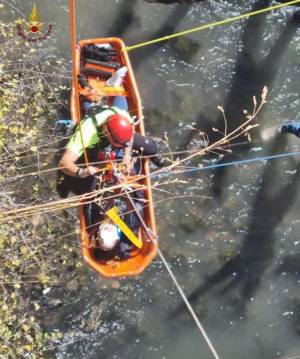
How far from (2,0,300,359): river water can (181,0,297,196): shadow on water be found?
0.02 m

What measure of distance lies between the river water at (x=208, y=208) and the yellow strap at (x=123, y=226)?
3.57ft

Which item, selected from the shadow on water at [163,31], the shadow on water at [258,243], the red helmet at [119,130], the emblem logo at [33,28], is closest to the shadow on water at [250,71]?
the shadow on water at [258,243]

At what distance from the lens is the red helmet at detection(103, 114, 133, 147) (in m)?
5.46

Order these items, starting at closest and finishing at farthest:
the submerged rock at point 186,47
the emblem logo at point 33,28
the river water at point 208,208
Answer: the river water at point 208,208, the emblem logo at point 33,28, the submerged rock at point 186,47

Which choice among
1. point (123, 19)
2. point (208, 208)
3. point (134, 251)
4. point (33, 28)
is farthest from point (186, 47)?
point (134, 251)

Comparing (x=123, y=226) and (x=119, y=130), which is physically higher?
(x=119, y=130)

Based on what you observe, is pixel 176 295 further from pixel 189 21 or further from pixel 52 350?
pixel 189 21

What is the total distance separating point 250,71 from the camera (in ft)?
27.0

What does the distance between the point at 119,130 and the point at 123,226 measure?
1157 mm

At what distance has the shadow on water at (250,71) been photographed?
7945 mm

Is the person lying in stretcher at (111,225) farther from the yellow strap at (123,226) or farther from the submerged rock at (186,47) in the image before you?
the submerged rock at (186,47)

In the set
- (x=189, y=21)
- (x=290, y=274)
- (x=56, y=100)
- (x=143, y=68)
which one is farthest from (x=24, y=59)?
(x=290, y=274)

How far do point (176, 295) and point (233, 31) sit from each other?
400cm

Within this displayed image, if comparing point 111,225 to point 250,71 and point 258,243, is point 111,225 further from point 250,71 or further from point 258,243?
point 250,71
